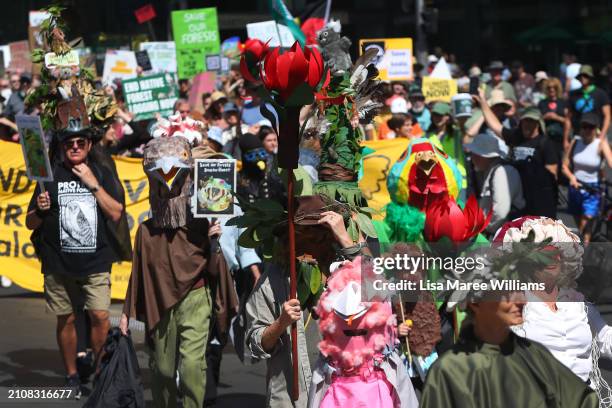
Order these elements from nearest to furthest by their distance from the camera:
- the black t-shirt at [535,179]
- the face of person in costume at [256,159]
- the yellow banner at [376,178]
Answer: the face of person in costume at [256,159], the black t-shirt at [535,179], the yellow banner at [376,178]

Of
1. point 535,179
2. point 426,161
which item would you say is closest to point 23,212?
point 535,179

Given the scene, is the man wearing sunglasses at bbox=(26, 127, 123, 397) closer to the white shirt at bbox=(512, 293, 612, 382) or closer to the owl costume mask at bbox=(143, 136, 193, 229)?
the owl costume mask at bbox=(143, 136, 193, 229)

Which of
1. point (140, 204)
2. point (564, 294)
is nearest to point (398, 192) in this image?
point (564, 294)

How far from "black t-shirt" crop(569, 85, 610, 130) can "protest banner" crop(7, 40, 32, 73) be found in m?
10.9

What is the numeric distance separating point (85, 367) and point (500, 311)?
4.90 metres

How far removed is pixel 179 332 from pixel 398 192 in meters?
1.43

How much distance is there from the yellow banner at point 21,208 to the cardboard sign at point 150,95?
290 cm

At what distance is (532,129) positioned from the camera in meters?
11.4

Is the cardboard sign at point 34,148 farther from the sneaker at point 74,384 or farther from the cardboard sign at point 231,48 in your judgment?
the cardboard sign at point 231,48

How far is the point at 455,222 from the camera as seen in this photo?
20.6 feet

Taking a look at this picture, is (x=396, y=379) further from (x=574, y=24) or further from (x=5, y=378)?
(x=574, y=24)

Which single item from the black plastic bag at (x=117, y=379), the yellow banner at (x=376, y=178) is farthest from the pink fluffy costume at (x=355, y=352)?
the yellow banner at (x=376, y=178)

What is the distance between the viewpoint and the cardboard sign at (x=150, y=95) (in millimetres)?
14859

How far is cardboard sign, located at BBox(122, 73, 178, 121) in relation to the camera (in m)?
14.9
